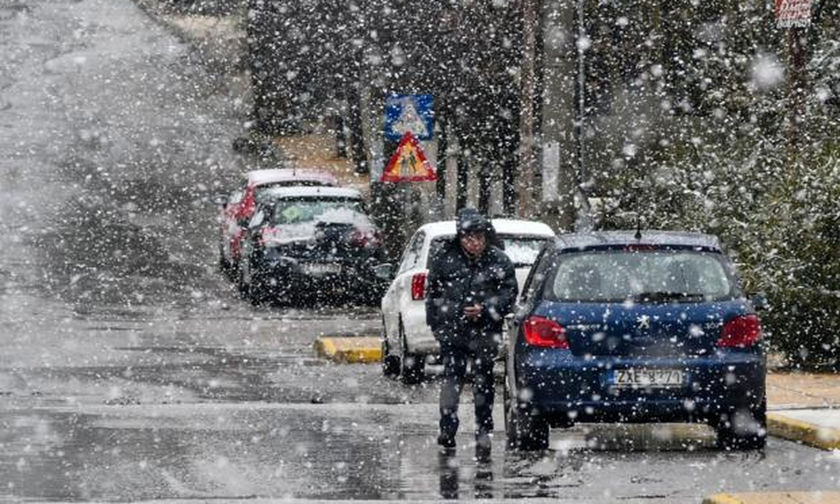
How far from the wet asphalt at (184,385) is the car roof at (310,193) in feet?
5.15

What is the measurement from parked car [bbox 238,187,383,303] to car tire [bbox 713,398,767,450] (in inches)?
622

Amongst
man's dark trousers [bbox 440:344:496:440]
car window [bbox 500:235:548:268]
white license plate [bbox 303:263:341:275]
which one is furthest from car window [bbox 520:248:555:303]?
white license plate [bbox 303:263:341:275]

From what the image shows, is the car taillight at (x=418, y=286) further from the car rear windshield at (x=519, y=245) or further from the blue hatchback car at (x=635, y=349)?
the blue hatchback car at (x=635, y=349)

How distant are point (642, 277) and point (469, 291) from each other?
1.11 metres

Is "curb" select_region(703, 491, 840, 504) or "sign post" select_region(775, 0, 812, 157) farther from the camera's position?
"sign post" select_region(775, 0, 812, 157)

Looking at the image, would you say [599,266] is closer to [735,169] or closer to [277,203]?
[735,169]

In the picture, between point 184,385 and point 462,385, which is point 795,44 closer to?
point 184,385

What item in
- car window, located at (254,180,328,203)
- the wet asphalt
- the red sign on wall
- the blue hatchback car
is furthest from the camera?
car window, located at (254,180,328,203)

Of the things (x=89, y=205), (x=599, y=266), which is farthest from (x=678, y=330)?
(x=89, y=205)

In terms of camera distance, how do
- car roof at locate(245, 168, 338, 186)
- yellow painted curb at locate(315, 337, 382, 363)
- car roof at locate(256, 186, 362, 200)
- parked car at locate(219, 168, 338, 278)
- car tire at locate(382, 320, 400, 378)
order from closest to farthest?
car tire at locate(382, 320, 400, 378), yellow painted curb at locate(315, 337, 382, 363), car roof at locate(256, 186, 362, 200), parked car at locate(219, 168, 338, 278), car roof at locate(245, 168, 338, 186)

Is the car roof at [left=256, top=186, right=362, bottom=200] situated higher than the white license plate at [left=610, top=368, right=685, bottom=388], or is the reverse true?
the white license plate at [left=610, top=368, right=685, bottom=388]

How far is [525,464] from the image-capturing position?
14.0 metres

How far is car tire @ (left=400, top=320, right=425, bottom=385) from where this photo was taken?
2034cm

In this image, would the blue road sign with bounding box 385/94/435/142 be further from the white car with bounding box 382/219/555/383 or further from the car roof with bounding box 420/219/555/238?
→ the car roof with bounding box 420/219/555/238
